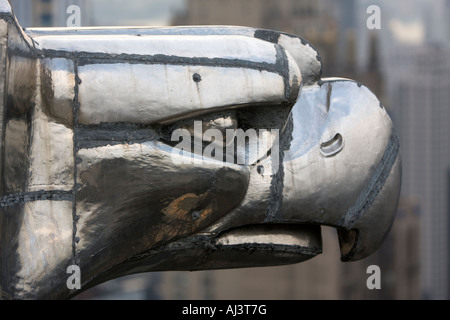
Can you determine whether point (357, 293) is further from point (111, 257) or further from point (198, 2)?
point (111, 257)

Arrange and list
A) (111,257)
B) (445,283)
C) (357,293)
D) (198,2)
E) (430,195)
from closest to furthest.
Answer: (111,257) < (357,293) < (198,2) < (445,283) < (430,195)

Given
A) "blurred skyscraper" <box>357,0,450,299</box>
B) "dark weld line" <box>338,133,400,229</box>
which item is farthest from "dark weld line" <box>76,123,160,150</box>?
"blurred skyscraper" <box>357,0,450,299</box>

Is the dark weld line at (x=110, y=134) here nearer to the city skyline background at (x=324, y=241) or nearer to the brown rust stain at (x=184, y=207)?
the brown rust stain at (x=184, y=207)

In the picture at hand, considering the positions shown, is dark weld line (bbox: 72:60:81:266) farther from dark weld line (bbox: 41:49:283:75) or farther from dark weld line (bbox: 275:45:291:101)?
dark weld line (bbox: 275:45:291:101)

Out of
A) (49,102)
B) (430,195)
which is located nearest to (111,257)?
(49,102)

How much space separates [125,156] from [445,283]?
10846 cm

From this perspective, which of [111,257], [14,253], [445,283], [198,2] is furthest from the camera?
[445,283]

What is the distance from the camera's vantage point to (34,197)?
2.87 metres

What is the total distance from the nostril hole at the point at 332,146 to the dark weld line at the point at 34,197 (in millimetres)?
744

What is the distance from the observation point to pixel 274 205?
10.2 feet

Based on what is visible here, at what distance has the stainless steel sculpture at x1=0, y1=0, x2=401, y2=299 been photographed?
113 inches

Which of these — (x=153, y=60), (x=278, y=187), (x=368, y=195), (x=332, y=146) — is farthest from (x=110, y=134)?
(x=368, y=195)

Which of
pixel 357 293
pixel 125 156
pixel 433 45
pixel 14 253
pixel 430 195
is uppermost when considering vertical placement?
pixel 433 45

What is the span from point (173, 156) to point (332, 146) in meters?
0.49
